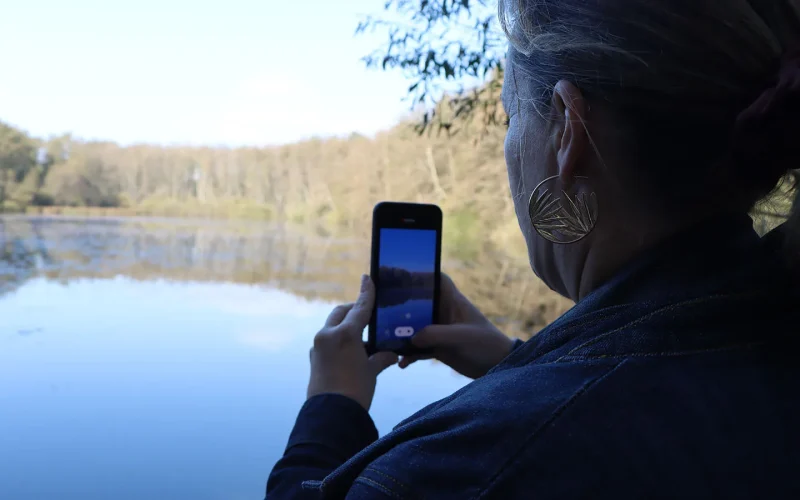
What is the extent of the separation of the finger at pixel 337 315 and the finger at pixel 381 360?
0.06 m

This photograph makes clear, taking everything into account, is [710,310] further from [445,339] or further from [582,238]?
[445,339]

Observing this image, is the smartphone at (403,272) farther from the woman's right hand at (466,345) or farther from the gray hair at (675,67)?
the gray hair at (675,67)

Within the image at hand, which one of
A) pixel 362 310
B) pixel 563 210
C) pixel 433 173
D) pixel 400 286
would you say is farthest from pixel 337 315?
pixel 433 173

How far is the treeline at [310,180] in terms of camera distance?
4.94 ft

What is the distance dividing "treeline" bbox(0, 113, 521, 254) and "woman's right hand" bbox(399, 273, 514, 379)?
739mm

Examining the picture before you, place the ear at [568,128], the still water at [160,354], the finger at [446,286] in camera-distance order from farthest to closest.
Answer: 1. the still water at [160,354]
2. the finger at [446,286]
3. the ear at [568,128]

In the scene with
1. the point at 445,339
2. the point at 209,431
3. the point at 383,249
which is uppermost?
the point at 383,249

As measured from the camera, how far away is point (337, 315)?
29.4 inches

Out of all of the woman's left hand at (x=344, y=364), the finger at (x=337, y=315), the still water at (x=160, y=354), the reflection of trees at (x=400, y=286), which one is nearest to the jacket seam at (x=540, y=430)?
the woman's left hand at (x=344, y=364)

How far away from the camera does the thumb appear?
82 cm

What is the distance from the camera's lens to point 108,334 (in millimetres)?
1383

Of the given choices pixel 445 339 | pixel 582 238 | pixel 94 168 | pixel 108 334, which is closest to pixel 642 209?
pixel 582 238

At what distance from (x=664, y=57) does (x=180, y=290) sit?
1405mm

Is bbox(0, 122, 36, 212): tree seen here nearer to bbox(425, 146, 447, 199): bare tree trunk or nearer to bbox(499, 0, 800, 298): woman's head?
bbox(425, 146, 447, 199): bare tree trunk
